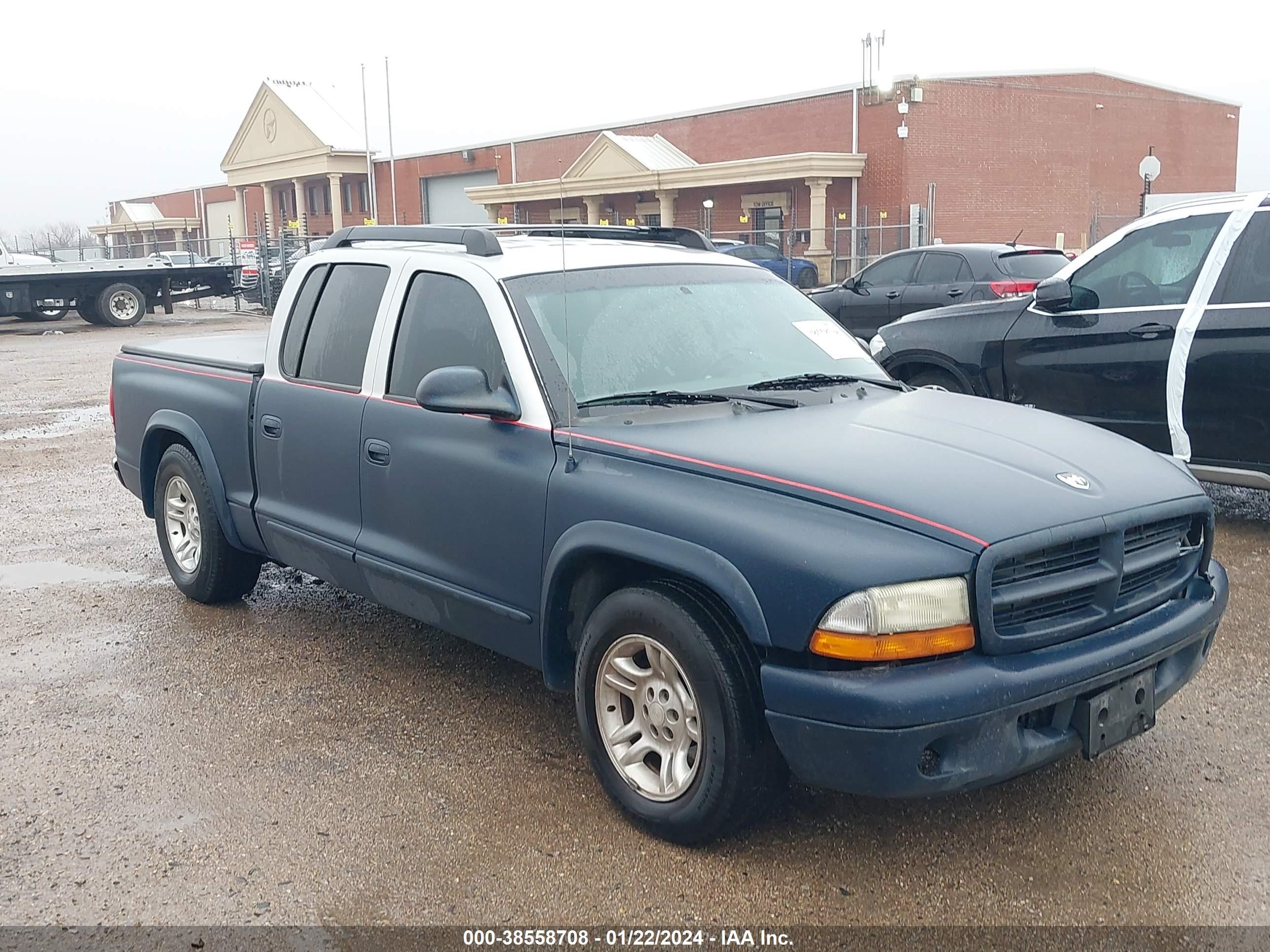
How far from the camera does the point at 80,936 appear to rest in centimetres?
315

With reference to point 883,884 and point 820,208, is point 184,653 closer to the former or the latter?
point 883,884

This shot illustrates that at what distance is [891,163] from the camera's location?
122 feet

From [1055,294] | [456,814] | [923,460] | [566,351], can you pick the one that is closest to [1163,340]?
[1055,294]

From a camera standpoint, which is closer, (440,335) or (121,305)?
(440,335)

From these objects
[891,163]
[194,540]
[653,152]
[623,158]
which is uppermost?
[653,152]

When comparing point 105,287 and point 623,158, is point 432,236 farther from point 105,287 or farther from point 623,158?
point 623,158

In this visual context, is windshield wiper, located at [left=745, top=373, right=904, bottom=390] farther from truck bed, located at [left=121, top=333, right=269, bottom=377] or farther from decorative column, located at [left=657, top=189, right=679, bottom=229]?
decorative column, located at [left=657, top=189, right=679, bottom=229]

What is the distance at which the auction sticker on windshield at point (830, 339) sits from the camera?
15.4 feet

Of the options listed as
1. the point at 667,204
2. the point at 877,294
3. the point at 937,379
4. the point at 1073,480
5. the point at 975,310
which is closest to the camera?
the point at 1073,480

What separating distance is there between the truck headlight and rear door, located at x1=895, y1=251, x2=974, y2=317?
36.4ft

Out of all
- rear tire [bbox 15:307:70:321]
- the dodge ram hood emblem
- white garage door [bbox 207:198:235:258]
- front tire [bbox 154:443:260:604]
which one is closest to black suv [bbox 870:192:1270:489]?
the dodge ram hood emblem

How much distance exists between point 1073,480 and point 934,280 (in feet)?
36.8

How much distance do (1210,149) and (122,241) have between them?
6632 cm

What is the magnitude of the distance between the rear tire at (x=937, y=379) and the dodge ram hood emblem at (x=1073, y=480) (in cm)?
453
